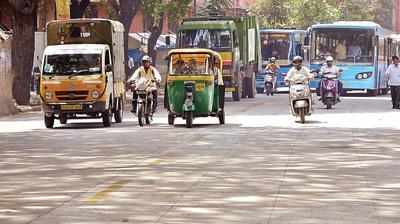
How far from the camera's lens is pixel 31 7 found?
35.4m

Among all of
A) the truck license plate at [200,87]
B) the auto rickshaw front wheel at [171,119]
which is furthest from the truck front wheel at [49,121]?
the truck license plate at [200,87]

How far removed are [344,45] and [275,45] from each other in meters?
9.57

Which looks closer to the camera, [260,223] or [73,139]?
[260,223]

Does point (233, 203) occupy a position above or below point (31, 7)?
below

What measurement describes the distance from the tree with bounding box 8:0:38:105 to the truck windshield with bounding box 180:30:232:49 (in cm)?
563

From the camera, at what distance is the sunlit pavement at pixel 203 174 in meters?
10.8

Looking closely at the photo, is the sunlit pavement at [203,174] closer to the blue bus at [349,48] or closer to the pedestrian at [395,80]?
the pedestrian at [395,80]

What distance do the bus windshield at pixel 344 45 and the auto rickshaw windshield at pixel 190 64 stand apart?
732 inches

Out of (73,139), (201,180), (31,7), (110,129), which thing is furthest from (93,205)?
(31,7)

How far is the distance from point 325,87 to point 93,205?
2216cm

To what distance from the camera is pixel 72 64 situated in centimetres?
2556

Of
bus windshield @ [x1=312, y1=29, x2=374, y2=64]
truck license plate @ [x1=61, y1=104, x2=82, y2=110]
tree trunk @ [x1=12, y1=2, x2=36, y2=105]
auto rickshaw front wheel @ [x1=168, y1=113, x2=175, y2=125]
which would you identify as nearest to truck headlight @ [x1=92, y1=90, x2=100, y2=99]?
truck license plate @ [x1=61, y1=104, x2=82, y2=110]

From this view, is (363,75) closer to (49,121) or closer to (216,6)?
(49,121)

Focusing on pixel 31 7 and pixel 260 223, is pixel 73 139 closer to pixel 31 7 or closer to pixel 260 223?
pixel 260 223
